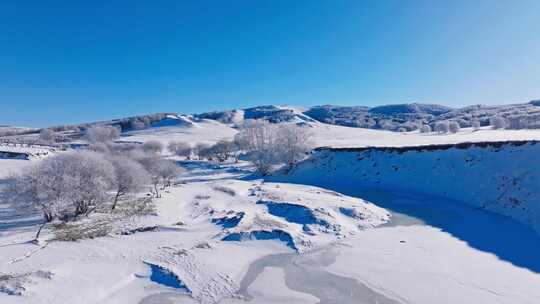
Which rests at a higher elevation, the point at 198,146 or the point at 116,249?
the point at 198,146

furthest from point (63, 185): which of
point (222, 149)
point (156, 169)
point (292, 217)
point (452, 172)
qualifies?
point (222, 149)

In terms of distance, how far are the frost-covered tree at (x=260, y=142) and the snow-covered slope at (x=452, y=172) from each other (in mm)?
7260

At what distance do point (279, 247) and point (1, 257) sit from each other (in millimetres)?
20013

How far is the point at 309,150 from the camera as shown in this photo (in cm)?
7238

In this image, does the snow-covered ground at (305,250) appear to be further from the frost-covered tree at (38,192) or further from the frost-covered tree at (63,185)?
the frost-covered tree at (63,185)

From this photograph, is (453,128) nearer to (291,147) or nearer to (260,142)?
(260,142)

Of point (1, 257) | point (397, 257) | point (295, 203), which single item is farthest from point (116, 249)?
point (397, 257)

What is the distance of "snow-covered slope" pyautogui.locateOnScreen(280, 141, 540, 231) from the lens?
118 ft

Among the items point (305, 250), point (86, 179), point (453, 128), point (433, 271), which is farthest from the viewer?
point (453, 128)

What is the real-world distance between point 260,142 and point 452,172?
4592 centimetres

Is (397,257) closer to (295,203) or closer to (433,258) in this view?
(433,258)

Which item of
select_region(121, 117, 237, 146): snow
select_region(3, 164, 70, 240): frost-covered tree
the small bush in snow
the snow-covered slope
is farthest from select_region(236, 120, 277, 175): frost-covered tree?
select_region(121, 117, 237, 146): snow

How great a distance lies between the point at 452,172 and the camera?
153ft

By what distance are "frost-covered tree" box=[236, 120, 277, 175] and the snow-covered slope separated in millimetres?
7260
